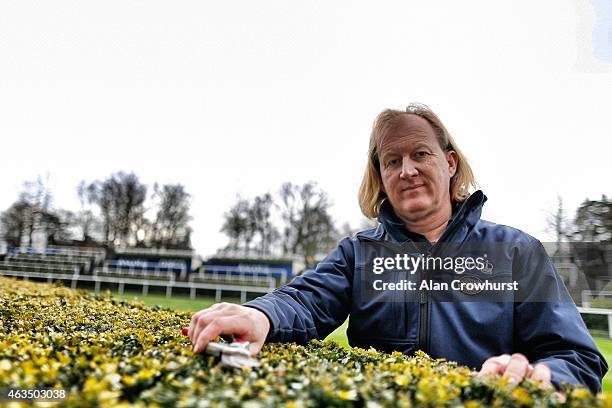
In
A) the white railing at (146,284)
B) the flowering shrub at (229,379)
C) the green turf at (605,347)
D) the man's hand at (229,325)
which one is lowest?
the white railing at (146,284)

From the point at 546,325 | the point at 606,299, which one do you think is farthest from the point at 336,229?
the point at 546,325

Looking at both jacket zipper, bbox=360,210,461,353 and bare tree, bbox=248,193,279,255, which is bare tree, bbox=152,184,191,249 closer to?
bare tree, bbox=248,193,279,255

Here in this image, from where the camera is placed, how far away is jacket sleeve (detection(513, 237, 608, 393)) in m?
1.33

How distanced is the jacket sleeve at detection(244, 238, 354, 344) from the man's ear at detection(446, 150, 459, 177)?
57 centimetres

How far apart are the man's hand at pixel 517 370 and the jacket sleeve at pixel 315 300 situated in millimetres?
683

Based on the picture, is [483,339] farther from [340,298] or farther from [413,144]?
[413,144]

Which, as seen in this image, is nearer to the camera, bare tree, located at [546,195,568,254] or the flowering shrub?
the flowering shrub

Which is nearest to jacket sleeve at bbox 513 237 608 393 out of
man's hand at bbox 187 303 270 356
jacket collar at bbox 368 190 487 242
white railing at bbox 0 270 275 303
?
jacket collar at bbox 368 190 487 242

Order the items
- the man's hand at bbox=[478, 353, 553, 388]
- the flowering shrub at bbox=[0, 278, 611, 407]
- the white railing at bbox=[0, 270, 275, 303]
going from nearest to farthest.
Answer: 1. the flowering shrub at bbox=[0, 278, 611, 407]
2. the man's hand at bbox=[478, 353, 553, 388]
3. the white railing at bbox=[0, 270, 275, 303]

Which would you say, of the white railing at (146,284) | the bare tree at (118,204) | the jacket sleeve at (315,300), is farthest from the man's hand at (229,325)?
the bare tree at (118,204)

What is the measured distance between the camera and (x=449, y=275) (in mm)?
1613

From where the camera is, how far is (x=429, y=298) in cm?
159

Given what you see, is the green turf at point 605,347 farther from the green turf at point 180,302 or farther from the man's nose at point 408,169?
the green turf at point 180,302

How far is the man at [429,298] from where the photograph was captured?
4.48 ft
